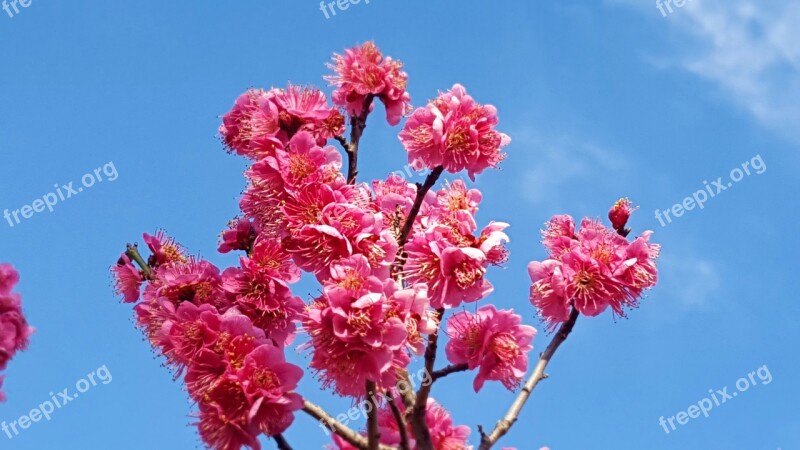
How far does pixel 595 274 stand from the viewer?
187 inches

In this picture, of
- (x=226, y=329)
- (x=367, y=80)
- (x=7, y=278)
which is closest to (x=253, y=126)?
(x=367, y=80)

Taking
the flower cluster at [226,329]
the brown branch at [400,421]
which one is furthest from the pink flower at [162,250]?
the brown branch at [400,421]

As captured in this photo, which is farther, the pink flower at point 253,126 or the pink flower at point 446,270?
the pink flower at point 253,126

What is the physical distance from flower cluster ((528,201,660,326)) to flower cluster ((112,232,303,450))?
124cm

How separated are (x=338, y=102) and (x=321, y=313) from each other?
1.44 meters

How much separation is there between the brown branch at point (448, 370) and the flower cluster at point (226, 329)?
2.38 feet

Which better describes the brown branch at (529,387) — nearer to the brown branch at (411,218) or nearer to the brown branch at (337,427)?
the brown branch at (337,427)

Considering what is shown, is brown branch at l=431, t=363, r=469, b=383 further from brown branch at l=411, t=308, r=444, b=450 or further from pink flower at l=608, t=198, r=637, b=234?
pink flower at l=608, t=198, r=637, b=234

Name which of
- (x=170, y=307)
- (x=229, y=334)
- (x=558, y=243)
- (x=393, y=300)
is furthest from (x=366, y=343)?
(x=558, y=243)

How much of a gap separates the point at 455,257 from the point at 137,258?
1720 mm

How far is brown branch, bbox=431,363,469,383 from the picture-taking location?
462 cm

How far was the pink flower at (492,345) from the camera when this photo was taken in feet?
15.6

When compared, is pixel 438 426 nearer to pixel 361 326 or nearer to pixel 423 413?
pixel 423 413

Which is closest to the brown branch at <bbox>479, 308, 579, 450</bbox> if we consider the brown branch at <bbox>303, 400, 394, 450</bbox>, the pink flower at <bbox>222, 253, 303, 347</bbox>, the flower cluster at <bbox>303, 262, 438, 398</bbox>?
the brown branch at <bbox>303, 400, 394, 450</bbox>
